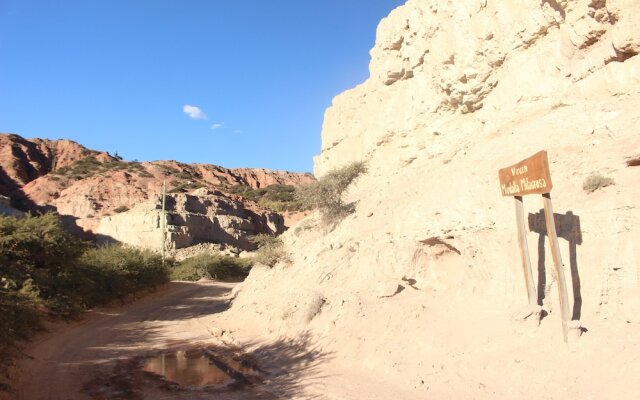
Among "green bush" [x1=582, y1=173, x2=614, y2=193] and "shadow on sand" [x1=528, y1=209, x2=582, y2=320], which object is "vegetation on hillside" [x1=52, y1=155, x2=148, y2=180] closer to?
"shadow on sand" [x1=528, y1=209, x2=582, y2=320]

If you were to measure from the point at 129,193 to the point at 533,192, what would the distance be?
208ft

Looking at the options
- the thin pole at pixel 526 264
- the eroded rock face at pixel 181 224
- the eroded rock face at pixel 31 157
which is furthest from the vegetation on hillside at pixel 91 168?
the thin pole at pixel 526 264

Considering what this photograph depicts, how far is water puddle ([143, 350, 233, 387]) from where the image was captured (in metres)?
9.31

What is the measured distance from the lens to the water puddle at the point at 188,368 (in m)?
9.31

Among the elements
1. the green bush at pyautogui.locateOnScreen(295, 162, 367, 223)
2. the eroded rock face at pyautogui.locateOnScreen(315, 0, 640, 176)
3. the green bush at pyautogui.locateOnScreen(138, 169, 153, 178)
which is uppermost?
the green bush at pyautogui.locateOnScreen(138, 169, 153, 178)

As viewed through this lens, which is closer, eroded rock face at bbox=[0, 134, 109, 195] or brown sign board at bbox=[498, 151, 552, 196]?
brown sign board at bbox=[498, 151, 552, 196]

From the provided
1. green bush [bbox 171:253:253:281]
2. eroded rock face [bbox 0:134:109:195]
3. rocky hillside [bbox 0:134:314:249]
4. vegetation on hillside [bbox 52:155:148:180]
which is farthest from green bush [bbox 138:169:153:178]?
green bush [bbox 171:253:253:281]

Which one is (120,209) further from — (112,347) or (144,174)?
(112,347)

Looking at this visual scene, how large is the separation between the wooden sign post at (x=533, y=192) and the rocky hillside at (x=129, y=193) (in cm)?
3583

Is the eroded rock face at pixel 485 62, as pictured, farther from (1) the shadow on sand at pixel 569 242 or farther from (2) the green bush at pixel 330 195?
(1) the shadow on sand at pixel 569 242

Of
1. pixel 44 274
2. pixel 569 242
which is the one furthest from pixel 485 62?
pixel 44 274

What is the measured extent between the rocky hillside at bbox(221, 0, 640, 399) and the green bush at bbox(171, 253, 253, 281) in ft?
51.1

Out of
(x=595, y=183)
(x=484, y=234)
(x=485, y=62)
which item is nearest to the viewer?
(x=595, y=183)

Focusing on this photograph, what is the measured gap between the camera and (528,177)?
8352 millimetres
